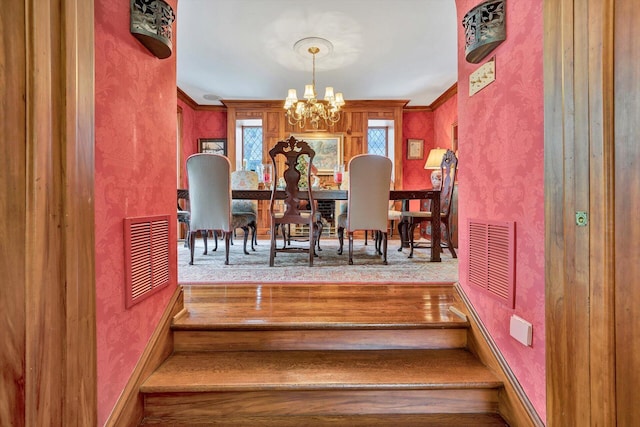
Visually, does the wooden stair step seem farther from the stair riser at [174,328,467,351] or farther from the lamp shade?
the lamp shade

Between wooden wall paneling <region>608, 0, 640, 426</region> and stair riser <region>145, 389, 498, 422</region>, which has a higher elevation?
wooden wall paneling <region>608, 0, 640, 426</region>

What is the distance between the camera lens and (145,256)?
1.33 meters

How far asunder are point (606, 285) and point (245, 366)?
4.66 ft

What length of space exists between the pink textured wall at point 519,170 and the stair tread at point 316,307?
34 centimetres

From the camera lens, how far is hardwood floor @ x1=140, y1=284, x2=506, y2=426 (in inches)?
51.2

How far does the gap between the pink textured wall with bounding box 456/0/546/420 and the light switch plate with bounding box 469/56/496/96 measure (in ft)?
0.09

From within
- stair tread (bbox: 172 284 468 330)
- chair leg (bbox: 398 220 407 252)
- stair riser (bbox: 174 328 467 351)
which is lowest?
stair riser (bbox: 174 328 467 351)

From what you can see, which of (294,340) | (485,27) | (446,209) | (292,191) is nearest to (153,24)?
(485,27)

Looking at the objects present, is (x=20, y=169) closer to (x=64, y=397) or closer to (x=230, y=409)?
(x=64, y=397)

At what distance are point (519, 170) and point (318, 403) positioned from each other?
130 centimetres

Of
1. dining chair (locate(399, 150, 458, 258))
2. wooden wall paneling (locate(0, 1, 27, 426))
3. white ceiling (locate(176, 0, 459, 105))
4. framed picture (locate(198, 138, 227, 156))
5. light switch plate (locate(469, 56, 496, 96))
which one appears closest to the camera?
wooden wall paneling (locate(0, 1, 27, 426))

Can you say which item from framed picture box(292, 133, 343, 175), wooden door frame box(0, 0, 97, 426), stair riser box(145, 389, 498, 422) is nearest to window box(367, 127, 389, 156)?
framed picture box(292, 133, 343, 175)

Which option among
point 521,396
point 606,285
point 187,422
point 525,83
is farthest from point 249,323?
point 525,83

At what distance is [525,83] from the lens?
1212mm
